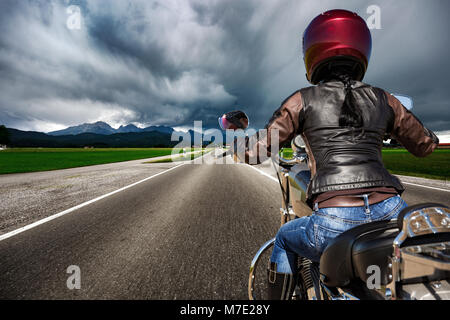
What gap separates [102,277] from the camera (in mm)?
2152

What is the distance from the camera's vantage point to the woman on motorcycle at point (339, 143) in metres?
1.14

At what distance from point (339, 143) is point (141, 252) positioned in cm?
272

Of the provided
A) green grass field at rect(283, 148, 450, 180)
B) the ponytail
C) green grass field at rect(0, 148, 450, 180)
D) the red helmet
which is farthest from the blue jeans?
green grass field at rect(0, 148, 450, 180)

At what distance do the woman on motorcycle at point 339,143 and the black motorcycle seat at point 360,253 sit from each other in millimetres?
150

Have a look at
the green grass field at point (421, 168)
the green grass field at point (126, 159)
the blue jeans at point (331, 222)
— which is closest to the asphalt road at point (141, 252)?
the blue jeans at point (331, 222)

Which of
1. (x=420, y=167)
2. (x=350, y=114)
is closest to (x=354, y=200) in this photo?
(x=350, y=114)

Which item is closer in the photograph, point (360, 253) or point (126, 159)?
point (360, 253)

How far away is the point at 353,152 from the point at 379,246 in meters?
0.55

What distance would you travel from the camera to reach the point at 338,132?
1.20 metres

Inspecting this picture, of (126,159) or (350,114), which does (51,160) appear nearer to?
(126,159)

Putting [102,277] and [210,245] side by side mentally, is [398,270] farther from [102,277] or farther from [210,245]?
[102,277]

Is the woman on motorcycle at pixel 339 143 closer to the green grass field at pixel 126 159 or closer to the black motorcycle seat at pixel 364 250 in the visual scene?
the black motorcycle seat at pixel 364 250

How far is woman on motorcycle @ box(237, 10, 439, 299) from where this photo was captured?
3.73 ft
